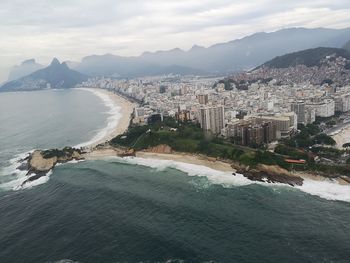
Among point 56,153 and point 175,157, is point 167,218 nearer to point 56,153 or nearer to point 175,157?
point 175,157

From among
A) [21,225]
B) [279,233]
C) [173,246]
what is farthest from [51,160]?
[279,233]

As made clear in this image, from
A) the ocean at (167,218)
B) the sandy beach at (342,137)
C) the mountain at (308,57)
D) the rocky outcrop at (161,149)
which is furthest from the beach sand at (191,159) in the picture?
the mountain at (308,57)

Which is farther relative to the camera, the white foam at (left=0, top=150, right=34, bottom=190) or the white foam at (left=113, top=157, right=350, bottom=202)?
the white foam at (left=0, top=150, right=34, bottom=190)

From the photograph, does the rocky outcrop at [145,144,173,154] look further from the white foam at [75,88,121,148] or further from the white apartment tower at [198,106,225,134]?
the white foam at [75,88,121,148]

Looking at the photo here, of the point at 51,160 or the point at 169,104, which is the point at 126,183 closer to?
the point at 51,160

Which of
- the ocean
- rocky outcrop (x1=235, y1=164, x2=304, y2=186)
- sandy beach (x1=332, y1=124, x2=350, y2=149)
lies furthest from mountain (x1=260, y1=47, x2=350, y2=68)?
the ocean
